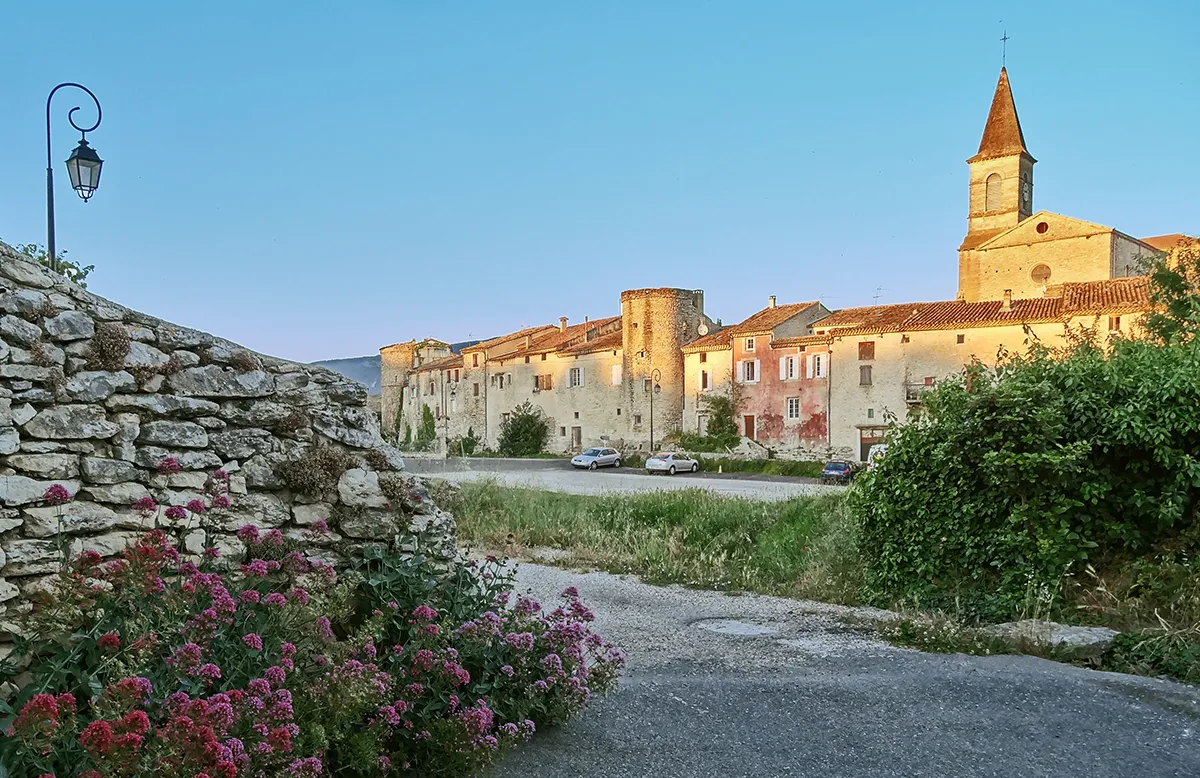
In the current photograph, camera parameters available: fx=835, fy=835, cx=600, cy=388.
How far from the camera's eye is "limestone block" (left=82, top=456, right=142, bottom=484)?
4.23m

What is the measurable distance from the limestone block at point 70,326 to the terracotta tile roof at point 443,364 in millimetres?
48157

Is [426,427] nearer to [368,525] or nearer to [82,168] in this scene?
[82,168]

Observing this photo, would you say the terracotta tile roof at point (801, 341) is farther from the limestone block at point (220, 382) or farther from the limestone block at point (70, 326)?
the limestone block at point (70, 326)

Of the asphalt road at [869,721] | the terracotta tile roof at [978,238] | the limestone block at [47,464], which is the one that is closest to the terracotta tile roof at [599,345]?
the terracotta tile roof at [978,238]

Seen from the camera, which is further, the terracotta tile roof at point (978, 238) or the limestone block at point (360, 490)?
the terracotta tile roof at point (978, 238)

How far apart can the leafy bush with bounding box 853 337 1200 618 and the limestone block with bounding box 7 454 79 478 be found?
6.59 metres

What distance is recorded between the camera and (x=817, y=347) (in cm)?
3741

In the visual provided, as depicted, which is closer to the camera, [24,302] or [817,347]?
[24,302]

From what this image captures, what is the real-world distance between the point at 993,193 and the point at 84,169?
48.1m

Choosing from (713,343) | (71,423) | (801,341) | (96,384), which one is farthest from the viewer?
(713,343)

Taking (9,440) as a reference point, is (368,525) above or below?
below

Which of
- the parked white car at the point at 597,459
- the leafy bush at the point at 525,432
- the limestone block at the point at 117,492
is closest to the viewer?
the limestone block at the point at 117,492

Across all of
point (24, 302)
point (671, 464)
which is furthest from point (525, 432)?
point (24, 302)

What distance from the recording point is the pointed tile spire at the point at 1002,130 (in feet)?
153
